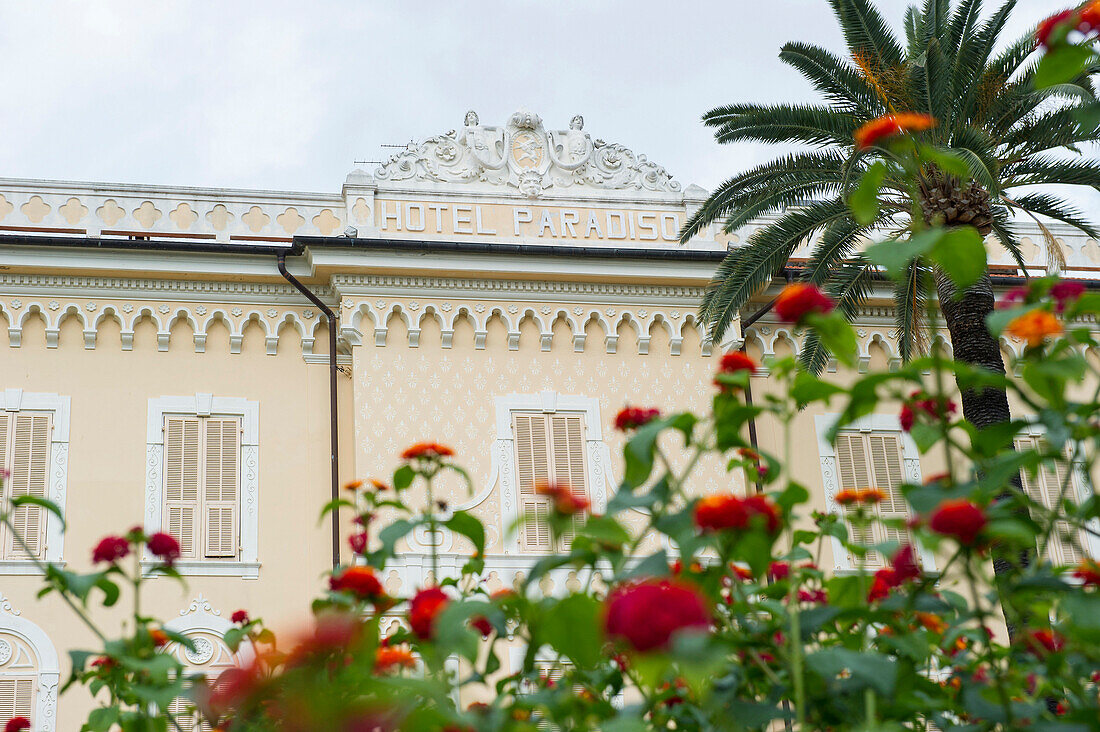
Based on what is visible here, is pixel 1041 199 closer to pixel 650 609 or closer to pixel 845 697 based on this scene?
pixel 845 697

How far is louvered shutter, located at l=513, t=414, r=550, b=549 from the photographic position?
15.1 meters

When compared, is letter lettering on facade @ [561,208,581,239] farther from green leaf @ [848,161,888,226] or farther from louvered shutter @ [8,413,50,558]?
green leaf @ [848,161,888,226]

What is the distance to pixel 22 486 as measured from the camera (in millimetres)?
14438

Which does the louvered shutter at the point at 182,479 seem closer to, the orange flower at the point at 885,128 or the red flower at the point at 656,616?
the orange flower at the point at 885,128

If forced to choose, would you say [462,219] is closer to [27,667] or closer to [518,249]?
[518,249]

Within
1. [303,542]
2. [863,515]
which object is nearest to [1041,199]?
[303,542]

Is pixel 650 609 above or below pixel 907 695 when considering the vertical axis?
above

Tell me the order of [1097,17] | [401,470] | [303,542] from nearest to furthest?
[1097,17], [401,470], [303,542]

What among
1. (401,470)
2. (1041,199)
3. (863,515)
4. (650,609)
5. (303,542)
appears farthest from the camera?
(303,542)

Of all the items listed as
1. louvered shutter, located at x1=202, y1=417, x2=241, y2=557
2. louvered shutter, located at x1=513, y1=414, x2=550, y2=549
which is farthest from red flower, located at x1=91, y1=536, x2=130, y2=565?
louvered shutter, located at x1=513, y1=414, x2=550, y2=549

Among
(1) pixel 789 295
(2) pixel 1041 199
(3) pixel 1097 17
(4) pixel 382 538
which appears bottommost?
(4) pixel 382 538

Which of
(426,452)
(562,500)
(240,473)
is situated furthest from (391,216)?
(562,500)

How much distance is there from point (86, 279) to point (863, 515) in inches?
507

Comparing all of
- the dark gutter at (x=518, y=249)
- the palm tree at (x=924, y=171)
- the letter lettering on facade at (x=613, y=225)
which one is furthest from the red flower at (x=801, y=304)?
the letter lettering on facade at (x=613, y=225)
